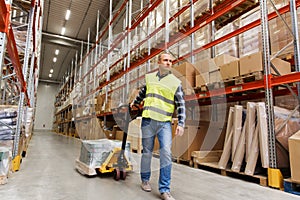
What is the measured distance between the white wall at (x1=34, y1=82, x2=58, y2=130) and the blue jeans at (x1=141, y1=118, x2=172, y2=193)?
1009 inches

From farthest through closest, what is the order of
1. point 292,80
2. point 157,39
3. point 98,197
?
point 157,39, point 292,80, point 98,197

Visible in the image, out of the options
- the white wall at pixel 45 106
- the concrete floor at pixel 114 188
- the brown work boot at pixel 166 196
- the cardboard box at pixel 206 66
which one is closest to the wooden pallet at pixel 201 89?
the cardboard box at pixel 206 66

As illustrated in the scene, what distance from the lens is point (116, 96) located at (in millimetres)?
8992

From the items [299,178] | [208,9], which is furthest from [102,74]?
[299,178]

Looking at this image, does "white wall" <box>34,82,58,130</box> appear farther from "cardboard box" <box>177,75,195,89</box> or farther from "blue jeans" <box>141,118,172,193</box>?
"blue jeans" <box>141,118,172,193</box>

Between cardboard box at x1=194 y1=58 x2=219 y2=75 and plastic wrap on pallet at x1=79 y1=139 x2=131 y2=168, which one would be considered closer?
plastic wrap on pallet at x1=79 y1=139 x2=131 y2=168

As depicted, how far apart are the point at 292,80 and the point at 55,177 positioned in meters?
3.43

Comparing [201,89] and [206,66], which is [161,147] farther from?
[206,66]

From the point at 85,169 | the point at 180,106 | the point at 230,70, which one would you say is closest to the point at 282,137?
the point at 230,70

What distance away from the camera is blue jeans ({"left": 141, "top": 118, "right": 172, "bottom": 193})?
2.20m

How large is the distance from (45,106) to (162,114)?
87.6 ft

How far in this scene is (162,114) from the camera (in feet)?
7.63

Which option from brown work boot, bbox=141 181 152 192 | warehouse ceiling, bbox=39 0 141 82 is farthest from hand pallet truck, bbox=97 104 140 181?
warehouse ceiling, bbox=39 0 141 82

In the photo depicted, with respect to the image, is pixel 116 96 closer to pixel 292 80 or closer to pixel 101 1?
pixel 101 1
